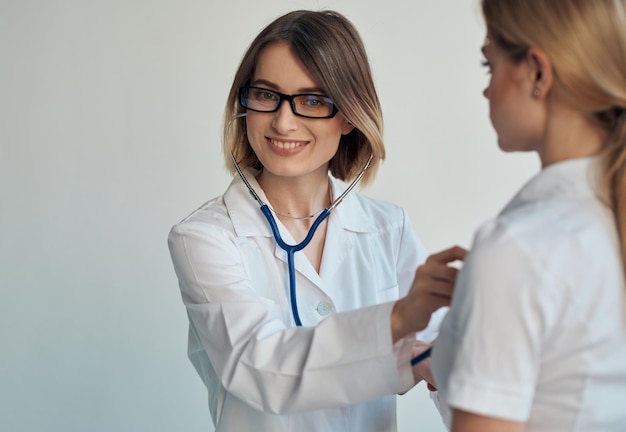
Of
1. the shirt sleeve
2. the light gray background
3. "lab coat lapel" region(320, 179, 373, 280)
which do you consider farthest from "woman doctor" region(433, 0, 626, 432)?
the light gray background

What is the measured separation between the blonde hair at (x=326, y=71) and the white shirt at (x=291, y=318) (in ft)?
0.35

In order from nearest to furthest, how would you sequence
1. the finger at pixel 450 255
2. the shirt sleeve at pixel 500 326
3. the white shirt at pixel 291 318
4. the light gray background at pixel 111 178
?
1. the shirt sleeve at pixel 500 326
2. the finger at pixel 450 255
3. the white shirt at pixel 291 318
4. the light gray background at pixel 111 178

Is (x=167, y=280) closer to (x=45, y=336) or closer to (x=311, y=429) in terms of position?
(x=45, y=336)

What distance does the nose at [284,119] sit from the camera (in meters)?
1.53

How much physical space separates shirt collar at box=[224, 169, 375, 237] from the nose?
17cm

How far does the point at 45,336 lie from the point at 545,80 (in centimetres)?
206

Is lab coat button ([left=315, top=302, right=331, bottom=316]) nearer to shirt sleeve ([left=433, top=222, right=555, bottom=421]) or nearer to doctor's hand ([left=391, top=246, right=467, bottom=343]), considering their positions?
doctor's hand ([left=391, top=246, right=467, bottom=343])

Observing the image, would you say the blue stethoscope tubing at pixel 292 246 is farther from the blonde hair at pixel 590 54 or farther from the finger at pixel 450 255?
the blonde hair at pixel 590 54

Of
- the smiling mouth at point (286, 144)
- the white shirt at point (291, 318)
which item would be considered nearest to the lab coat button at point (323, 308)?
the white shirt at point (291, 318)

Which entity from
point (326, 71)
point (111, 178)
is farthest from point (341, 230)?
point (111, 178)

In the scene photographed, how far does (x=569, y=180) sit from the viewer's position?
34.9 inches

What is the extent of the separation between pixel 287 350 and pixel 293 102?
1.67 feet

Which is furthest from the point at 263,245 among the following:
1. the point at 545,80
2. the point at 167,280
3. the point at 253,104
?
the point at 167,280

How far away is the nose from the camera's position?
5.02 ft
